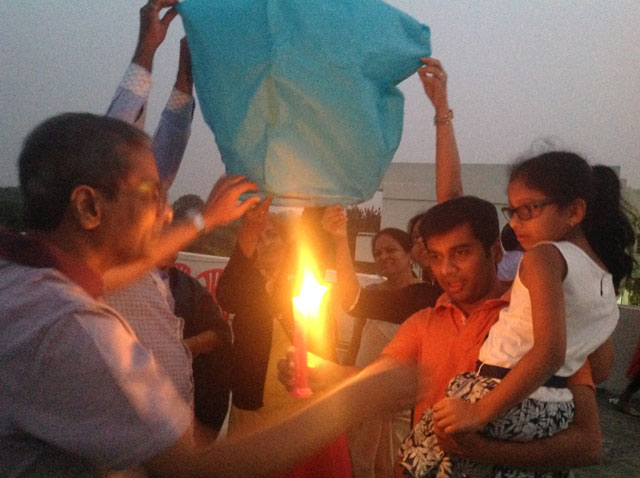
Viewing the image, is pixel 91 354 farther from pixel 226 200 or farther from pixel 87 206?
pixel 226 200

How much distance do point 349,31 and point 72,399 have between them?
1232 millimetres

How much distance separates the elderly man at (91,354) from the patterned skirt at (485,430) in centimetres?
70

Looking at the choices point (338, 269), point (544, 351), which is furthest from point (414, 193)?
point (544, 351)

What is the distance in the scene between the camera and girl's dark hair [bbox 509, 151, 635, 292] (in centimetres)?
202

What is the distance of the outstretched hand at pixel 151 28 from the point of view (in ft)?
6.01

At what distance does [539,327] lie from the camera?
1611 millimetres

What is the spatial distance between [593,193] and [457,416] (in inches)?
44.2

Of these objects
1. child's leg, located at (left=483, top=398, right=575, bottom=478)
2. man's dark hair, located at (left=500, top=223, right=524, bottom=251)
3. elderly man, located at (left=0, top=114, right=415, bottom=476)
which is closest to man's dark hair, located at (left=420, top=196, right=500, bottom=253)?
child's leg, located at (left=483, top=398, right=575, bottom=478)

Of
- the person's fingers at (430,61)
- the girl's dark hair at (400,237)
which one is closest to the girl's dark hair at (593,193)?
the person's fingers at (430,61)

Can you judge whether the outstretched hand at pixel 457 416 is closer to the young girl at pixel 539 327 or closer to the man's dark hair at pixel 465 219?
the young girl at pixel 539 327

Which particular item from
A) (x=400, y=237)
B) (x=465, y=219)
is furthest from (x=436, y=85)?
(x=400, y=237)

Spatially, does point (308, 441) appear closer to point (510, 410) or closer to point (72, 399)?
point (72, 399)

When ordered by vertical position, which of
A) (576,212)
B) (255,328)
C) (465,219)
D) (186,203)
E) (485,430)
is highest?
(576,212)

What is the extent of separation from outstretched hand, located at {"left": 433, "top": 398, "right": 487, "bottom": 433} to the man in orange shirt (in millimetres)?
48
